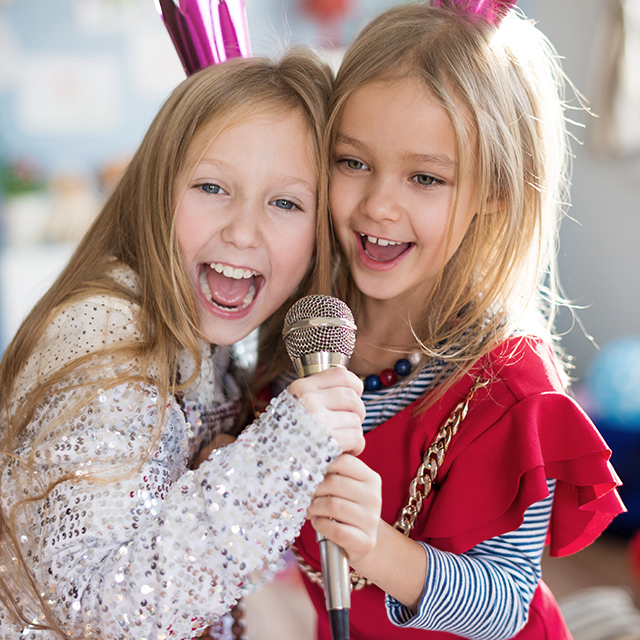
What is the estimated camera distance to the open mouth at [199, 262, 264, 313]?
870 mm

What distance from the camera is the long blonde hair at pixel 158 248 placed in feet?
2.33

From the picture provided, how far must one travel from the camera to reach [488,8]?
0.81 m

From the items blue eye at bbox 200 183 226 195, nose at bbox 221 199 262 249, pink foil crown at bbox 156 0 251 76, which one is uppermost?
pink foil crown at bbox 156 0 251 76

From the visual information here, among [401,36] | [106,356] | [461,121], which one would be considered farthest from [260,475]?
[401,36]

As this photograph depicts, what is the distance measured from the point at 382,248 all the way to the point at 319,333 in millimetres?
274

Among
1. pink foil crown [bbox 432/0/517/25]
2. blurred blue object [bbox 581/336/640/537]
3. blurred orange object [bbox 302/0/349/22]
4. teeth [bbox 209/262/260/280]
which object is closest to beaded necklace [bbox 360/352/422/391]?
teeth [bbox 209/262/260/280]

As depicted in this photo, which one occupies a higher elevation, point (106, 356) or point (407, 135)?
point (407, 135)

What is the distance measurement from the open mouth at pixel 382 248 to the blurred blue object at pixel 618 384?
139cm

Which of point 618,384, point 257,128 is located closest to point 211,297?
point 257,128

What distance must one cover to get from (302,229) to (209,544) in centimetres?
42

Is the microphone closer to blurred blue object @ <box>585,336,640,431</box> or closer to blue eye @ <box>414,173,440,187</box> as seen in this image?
blue eye @ <box>414,173,440,187</box>

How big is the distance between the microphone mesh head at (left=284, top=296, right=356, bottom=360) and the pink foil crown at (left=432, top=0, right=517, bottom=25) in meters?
0.44

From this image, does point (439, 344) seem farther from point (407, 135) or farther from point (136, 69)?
point (136, 69)

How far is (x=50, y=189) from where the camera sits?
3090 millimetres
